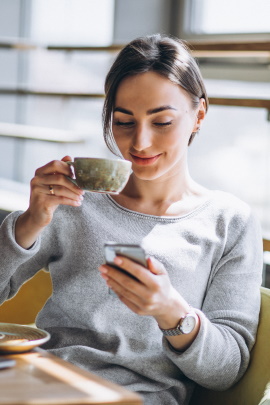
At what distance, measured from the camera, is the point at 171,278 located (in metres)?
1.53

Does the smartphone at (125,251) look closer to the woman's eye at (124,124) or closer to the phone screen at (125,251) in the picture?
the phone screen at (125,251)

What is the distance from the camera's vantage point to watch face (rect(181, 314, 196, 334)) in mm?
1319

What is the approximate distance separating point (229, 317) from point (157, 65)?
1.89 feet

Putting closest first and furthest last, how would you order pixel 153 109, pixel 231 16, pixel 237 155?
1. pixel 153 109
2. pixel 237 155
3. pixel 231 16

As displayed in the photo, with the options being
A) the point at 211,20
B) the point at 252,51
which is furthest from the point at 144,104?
the point at 211,20

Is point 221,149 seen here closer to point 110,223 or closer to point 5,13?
point 110,223

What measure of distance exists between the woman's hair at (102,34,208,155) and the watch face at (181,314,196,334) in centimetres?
54

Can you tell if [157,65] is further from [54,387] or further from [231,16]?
[231,16]

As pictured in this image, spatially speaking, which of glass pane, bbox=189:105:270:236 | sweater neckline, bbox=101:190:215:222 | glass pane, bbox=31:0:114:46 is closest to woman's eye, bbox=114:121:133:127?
sweater neckline, bbox=101:190:215:222

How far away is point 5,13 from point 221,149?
292 cm

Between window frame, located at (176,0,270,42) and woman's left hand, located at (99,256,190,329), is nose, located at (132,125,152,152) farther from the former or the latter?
window frame, located at (176,0,270,42)

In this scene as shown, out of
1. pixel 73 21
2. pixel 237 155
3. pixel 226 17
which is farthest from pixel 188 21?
pixel 73 21

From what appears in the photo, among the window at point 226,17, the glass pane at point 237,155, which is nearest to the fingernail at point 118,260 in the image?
the glass pane at point 237,155

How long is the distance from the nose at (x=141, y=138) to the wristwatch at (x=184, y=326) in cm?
38
